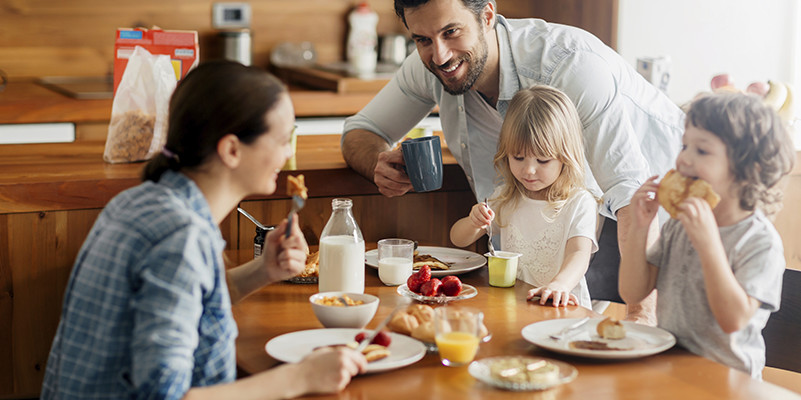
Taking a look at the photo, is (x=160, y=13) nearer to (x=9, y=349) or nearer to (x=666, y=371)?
(x=9, y=349)

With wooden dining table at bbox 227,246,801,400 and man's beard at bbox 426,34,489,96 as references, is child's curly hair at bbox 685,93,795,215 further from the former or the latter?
man's beard at bbox 426,34,489,96

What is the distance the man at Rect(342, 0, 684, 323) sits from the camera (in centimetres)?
188

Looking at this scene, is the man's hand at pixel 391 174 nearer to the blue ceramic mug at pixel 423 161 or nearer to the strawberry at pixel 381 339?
the blue ceramic mug at pixel 423 161

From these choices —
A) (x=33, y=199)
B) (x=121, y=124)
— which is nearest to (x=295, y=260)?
(x=33, y=199)

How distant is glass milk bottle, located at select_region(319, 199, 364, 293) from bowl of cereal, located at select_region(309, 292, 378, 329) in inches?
6.0

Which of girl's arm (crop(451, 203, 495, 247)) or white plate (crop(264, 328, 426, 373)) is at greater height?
girl's arm (crop(451, 203, 495, 247))

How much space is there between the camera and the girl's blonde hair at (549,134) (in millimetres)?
1796

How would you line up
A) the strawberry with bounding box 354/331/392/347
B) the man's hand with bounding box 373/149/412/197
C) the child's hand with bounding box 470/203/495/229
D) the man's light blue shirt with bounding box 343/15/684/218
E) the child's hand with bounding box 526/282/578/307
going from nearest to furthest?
the strawberry with bounding box 354/331/392/347, the child's hand with bounding box 526/282/578/307, the child's hand with bounding box 470/203/495/229, the man's light blue shirt with bounding box 343/15/684/218, the man's hand with bounding box 373/149/412/197

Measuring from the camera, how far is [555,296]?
1.53m

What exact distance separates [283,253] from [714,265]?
25.5 inches

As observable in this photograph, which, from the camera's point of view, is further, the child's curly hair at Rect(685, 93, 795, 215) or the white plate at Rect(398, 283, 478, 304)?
the white plate at Rect(398, 283, 478, 304)

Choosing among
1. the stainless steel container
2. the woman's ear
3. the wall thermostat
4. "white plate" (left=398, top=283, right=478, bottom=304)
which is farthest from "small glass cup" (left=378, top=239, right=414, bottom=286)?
the wall thermostat

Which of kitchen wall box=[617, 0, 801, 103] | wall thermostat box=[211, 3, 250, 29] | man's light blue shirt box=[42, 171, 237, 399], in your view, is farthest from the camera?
wall thermostat box=[211, 3, 250, 29]

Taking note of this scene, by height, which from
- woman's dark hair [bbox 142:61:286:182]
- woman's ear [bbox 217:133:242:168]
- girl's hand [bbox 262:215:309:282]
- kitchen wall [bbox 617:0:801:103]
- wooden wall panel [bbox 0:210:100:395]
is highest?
kitchen wall [bbox 617:0:801:103]
